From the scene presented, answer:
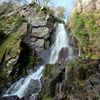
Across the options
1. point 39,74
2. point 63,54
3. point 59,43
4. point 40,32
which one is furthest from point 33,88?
point 40,32

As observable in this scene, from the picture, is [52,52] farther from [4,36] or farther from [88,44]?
[4,36]

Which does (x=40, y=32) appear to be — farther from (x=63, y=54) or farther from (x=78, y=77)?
(x=78, y=77)

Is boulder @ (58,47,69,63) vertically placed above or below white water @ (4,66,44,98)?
above

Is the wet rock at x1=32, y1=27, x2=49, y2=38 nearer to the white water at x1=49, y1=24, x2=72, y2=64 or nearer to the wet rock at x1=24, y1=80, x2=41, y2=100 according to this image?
the white water at x1=49, y1=24, x2=72, y2=64

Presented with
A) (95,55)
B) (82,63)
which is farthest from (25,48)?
(82,63)

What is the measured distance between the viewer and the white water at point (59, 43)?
28.6m

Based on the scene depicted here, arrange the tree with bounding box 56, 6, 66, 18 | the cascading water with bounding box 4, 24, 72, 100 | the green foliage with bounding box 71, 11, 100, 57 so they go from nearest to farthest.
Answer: the cascading water with bounding box 4, 24, 72, 100 → the green foliage with bounding box 71, 11, 100, 57 → the tree with bounding box 56, 6, 66, 18

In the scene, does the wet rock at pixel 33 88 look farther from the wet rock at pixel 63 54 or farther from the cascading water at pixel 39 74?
the wet rock at pixel 63 54

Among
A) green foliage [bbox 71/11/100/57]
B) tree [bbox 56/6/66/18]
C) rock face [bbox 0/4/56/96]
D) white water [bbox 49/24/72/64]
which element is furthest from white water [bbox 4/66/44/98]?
tree [bbox 56/6/66/18]

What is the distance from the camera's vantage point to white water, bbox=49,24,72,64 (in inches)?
1127

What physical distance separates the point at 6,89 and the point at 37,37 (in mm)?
8597

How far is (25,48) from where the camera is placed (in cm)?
2986

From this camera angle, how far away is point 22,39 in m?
29.9

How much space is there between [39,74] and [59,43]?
305 inches
